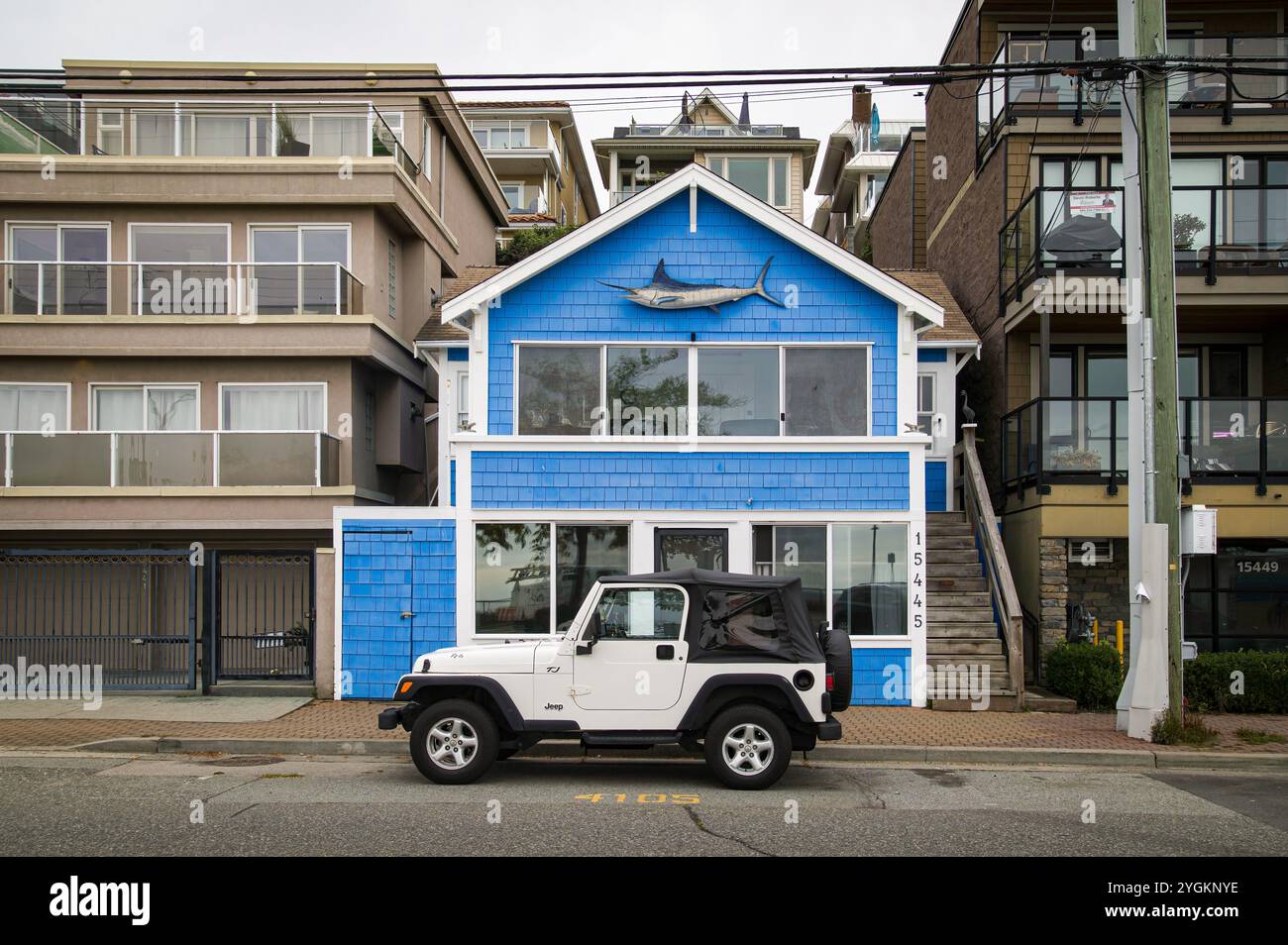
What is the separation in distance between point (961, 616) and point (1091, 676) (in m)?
1.78

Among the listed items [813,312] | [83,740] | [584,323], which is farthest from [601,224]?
[83,740]

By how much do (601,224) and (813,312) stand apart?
10.2 feet

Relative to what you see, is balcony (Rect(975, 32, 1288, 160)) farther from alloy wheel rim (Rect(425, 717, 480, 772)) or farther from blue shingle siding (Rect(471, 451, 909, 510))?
alloy wheel rim (Rect(425, 717, 480, 772))

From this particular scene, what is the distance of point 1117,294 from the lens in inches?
671

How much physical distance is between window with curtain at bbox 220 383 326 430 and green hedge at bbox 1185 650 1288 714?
47.6 ft

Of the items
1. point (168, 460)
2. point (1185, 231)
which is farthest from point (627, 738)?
point (1185, 231)

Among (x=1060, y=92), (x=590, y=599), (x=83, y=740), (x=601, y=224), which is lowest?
(x=83, y=740)

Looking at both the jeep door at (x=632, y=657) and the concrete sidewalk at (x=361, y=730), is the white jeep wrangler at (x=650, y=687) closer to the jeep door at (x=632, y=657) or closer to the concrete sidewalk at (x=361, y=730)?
the jeep door at (x=632, y=657)

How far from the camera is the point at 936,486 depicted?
1867 cm

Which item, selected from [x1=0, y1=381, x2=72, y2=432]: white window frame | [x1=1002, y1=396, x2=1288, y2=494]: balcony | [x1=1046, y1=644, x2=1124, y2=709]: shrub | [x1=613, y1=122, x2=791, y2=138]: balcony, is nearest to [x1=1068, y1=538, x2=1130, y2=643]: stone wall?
[x1=1002, y1=396, x2=1288, y2=494]: balcony

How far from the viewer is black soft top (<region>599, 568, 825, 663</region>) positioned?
988 centimetres

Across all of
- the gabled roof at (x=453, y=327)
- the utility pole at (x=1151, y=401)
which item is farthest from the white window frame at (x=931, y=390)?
the gabled roof at (x=453, y=327)

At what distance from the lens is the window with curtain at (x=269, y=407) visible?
64.6ft
